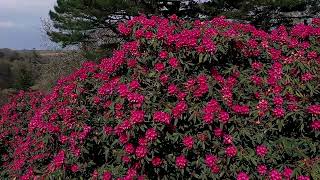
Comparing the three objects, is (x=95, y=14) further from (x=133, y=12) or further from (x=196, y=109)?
(x=196, y=109)

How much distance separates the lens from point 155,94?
3.69m

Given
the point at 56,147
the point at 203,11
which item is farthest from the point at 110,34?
the point at 56,147

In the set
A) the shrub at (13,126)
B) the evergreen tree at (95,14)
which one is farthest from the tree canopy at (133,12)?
the shrub at (13,126)

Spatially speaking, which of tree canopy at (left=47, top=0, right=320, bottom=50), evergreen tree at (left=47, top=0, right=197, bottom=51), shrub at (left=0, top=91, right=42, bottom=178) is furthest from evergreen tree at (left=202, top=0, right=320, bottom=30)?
shrub at (left=0, top=91, right=42, bottom=178)

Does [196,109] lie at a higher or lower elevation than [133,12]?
lower

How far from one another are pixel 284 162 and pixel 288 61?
0.89 meters

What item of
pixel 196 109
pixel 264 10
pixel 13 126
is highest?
pixel 264 10

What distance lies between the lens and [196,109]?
3590mm

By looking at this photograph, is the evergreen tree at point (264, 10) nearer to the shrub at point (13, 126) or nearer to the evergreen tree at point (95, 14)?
the evergreen tree at point (95, 14)

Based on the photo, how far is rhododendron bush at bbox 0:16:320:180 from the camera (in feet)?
11.8

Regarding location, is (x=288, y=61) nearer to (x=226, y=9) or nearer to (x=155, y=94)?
(x=155, y=94)

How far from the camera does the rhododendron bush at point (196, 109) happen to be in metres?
3.59

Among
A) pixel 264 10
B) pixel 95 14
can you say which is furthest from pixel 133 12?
pixel 264 10

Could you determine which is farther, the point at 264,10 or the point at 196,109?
the point at 264,10
